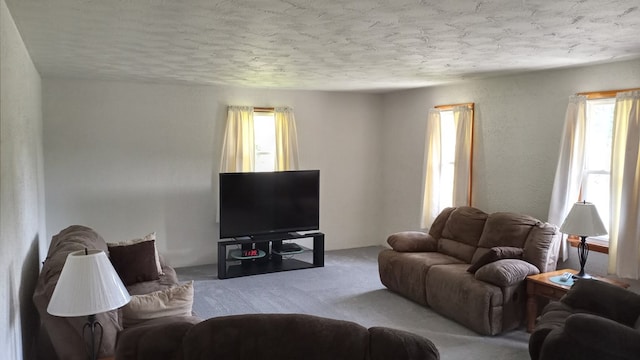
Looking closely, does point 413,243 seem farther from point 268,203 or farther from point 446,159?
point 268,203

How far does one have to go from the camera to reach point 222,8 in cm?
264

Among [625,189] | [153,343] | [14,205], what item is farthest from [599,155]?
[14,205]

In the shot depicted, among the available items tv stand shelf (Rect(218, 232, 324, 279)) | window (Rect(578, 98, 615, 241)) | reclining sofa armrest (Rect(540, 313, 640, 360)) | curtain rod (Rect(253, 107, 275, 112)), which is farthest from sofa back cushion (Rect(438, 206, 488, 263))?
curtain rod (Rect(253, 107, 275, 112))

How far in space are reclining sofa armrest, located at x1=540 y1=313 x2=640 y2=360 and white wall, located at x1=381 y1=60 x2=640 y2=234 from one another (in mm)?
2599

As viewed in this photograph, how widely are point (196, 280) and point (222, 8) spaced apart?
4.03 metres

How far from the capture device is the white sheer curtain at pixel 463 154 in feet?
19.6

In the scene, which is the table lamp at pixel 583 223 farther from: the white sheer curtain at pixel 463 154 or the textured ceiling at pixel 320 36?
the white sheer curtain at pixel 463 154

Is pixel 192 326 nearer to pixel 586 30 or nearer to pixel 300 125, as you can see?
pixel 586 30

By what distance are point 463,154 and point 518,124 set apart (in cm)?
82

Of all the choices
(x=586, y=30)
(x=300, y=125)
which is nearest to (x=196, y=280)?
(x=300, y=125)

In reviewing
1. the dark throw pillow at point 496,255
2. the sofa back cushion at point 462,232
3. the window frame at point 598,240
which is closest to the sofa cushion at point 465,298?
the dark throw pillow at point 496,255

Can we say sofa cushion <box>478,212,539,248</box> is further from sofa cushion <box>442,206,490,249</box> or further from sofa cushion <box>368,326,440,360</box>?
sofa cushion <box>368,326,440,360</box>

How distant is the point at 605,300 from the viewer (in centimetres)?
334

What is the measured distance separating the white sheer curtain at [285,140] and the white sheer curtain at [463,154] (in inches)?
91.9
